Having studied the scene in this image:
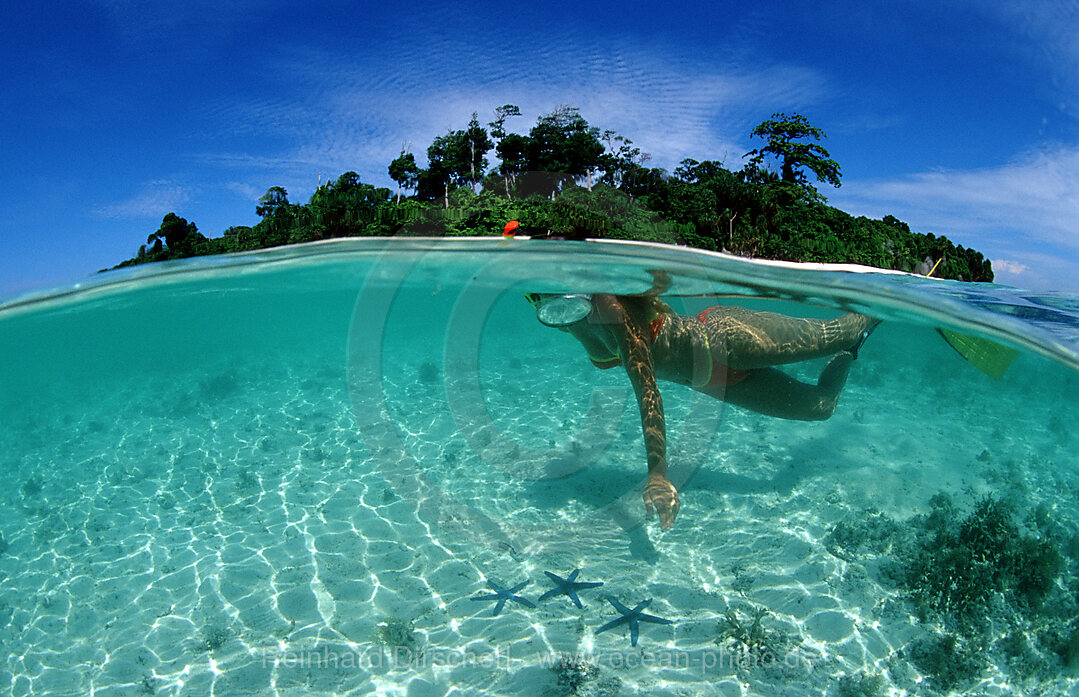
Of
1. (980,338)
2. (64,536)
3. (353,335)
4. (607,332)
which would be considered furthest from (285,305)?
(980,338)

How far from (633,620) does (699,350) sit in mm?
3156

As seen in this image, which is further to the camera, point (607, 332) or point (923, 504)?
point (923, 504)

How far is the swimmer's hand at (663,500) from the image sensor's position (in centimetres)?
418

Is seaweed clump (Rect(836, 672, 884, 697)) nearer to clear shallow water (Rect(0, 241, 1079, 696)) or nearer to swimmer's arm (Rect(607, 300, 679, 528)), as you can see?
clear shallow water (Rect(0, 241, 1079, 696))

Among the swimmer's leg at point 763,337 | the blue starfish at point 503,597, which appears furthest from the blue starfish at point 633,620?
the swimmer's leg at point 763,337

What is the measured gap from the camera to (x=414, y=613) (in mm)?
6398

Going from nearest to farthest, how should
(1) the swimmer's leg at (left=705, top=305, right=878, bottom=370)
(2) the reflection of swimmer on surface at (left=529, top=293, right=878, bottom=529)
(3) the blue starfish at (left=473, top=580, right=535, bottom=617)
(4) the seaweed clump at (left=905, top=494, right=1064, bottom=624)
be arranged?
(2) the reflection of swimmer on surface at (left=529, top=293, right=878, bottom=529) < (1) the swimmer's leg at (left=705, top=305, right=878, bottom=370) < (3) the blue starfish at (left=473, top=580, right=535, bottom=617) < (4) the seaweed clump at (left=905, top=494, right=1064, bottom=624)

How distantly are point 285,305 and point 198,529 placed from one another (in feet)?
67.1

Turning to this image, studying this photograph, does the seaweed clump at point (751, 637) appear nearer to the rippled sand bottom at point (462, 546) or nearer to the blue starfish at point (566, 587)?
the rippled sand bottom at point (462, 546)

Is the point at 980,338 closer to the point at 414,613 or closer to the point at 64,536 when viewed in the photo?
the point at 414,613

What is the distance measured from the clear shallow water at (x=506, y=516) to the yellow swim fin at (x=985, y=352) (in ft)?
1.36

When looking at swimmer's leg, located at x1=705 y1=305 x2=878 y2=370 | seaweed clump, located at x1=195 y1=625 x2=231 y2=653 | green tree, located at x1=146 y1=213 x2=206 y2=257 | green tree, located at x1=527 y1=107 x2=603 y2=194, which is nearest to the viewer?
seaweed clump, located at x1=195 y1=625 x2=231 y2=653

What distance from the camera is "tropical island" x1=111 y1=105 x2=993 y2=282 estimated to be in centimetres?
2273

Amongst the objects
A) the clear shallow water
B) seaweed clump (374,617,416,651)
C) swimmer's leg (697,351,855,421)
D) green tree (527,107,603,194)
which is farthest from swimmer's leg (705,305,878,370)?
green tree (527,107,603,194)
